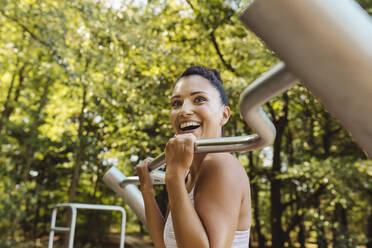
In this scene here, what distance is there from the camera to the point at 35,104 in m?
11.8

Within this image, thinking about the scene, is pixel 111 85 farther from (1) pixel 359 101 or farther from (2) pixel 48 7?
(1) pixel 359 101

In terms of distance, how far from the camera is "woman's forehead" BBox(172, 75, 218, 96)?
1504 mm

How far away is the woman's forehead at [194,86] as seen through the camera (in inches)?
59.2

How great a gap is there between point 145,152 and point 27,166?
17.1ft

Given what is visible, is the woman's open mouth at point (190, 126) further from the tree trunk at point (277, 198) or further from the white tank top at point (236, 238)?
the tree trunk at point (277, 198)

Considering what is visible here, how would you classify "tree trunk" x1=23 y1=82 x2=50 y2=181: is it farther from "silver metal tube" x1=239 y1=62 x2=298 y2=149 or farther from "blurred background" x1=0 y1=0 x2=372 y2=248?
"silver metal tube" x1=239 y1=62 x2=298 y2=149

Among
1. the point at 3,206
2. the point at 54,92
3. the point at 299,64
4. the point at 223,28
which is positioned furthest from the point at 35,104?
the point at 299,64

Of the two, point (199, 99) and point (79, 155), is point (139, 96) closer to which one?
point (79, 155)

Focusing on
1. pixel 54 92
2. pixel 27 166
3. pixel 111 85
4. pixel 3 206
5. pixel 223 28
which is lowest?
pixel 3 206

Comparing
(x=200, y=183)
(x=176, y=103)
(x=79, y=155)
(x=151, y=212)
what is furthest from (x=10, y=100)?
(x=200, y=183)

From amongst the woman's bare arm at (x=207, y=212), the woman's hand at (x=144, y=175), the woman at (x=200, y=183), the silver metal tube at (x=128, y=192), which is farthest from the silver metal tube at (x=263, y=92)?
the silver metal tube at (x=128, y=192)

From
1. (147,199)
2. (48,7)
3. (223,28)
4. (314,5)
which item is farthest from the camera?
(223,28)

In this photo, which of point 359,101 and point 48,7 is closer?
point 359,101

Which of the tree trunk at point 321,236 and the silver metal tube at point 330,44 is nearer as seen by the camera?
the silver metal tube at point 330,44
